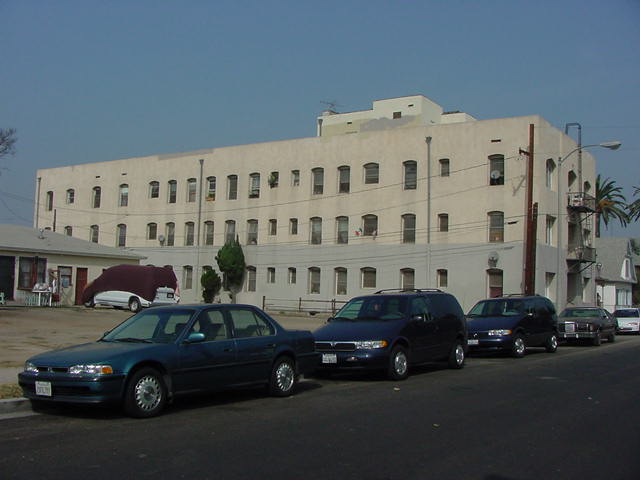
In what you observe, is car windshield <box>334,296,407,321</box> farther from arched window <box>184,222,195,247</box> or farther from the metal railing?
arched window <box>184,222,195,247</box>

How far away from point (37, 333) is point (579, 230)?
3652cm

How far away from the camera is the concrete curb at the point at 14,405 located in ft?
33.0

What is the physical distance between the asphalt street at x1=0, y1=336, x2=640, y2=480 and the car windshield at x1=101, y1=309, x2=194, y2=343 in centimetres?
104

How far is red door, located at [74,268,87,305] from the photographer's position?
42.1 m

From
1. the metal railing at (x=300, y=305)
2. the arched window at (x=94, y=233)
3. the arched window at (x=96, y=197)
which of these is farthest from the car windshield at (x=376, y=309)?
the arched window at (x=96, y=197)

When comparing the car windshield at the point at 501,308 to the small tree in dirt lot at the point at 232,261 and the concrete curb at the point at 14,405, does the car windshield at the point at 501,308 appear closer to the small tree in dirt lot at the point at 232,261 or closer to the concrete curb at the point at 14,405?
the concrete curb at the point at 14,405

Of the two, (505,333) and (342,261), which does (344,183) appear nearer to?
(342,261)

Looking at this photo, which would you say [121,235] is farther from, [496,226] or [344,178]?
[496,226]

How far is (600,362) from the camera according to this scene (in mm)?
19688

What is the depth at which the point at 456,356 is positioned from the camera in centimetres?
1702

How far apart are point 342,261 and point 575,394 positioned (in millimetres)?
36798

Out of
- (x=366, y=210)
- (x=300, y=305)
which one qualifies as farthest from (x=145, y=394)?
(x=300, y=305)

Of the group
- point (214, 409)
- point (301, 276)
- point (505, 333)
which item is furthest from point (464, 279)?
point (214, 409)

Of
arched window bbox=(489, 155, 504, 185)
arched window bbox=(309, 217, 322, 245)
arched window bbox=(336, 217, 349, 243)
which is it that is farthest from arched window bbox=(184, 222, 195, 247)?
arched window bbox=(489, 155, 504, 185)
